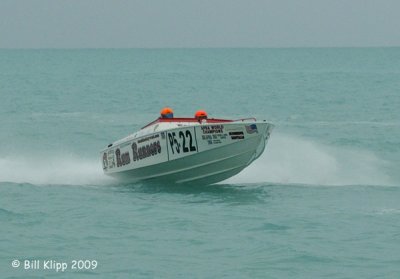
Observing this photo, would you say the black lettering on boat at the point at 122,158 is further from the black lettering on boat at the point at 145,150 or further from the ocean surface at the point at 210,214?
the ocean surface at the point at 210,214

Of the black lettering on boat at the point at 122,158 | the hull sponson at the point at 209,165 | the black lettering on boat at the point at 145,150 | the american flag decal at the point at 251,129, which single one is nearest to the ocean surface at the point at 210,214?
the hull sponson at the point at 209,165

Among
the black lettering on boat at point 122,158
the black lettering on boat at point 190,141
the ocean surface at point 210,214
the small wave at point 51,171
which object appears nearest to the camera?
the ocean surface at point 210,214

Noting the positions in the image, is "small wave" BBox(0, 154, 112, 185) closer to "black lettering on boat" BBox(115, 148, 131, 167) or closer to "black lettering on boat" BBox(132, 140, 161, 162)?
"black lettering on boat" BBox(115, 148, 131, 167)

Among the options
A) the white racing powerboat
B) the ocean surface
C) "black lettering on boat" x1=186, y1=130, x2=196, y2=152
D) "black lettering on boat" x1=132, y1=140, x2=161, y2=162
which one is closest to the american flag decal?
the white racing powerboat

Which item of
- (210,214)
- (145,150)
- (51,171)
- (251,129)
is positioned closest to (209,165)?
(251,129)

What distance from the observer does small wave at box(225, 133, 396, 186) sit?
2433 cm

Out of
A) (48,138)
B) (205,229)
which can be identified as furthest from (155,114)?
(205,229)

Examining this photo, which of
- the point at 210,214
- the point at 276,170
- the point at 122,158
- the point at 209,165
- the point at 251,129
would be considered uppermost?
the point at 251,129

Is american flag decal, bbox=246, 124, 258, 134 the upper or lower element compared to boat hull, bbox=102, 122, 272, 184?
upper

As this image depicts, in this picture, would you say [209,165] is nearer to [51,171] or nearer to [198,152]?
[198,152]

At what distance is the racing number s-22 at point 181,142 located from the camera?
21.2m

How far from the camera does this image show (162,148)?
21688 mm

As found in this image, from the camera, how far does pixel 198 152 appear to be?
69.7 feet

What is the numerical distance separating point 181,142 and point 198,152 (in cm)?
44
